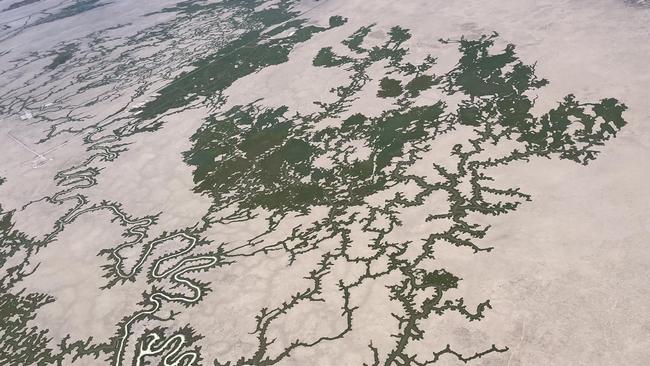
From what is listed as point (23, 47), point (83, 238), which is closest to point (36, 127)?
point (83, 238)

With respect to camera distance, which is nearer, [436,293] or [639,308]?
[639,308]

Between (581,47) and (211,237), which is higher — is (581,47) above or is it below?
above

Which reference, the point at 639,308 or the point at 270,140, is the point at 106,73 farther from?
the point at 639,308

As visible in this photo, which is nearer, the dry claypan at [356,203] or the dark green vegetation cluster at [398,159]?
the dry claypan at [356,203]

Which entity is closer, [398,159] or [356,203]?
[356,203]

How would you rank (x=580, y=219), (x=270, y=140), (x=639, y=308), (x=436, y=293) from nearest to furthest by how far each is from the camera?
(x=639, y=308) < (x=436, y=293) < (x=580, y=219) < (x=270, y=140)

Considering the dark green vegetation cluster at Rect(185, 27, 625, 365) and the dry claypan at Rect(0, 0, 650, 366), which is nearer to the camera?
the dry claypan at Rect(0, 0, 650, 366)

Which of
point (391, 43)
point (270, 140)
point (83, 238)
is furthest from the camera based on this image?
point (391, 43)
